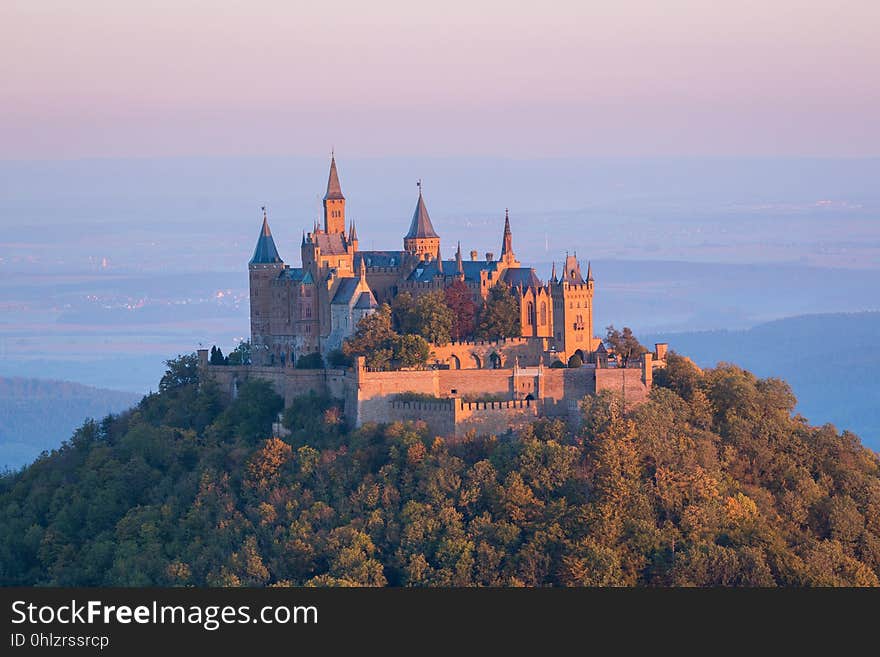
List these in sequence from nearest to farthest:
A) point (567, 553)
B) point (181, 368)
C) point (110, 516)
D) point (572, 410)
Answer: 1. point (567, 553)
2. point (572, 410)
3. point (110, 516)
4. point (181, 368)

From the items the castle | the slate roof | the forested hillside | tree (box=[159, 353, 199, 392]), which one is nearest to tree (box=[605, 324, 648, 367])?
the castle

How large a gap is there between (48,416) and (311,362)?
373 feet

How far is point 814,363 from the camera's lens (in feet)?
619

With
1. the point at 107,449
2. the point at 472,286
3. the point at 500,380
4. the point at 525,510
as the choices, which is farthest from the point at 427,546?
the point at 107,449

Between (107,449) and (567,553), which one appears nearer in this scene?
(567,553)

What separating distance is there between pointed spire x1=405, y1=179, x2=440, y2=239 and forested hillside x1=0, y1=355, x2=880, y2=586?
9.22 m

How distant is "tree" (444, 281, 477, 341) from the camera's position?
81188mm

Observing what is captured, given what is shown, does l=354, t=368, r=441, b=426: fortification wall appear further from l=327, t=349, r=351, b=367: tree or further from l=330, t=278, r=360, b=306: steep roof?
l=330, t=278, r=360, b=306: steep roof

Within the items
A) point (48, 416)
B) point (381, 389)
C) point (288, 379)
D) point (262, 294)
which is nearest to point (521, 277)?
point (381, 389)

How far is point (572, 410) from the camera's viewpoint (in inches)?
3027

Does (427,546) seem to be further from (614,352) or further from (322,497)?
(614,352)

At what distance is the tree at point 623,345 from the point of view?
80.4 meters

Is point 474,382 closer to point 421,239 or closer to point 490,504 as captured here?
point 490,504

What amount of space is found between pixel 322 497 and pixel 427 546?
211 inches
